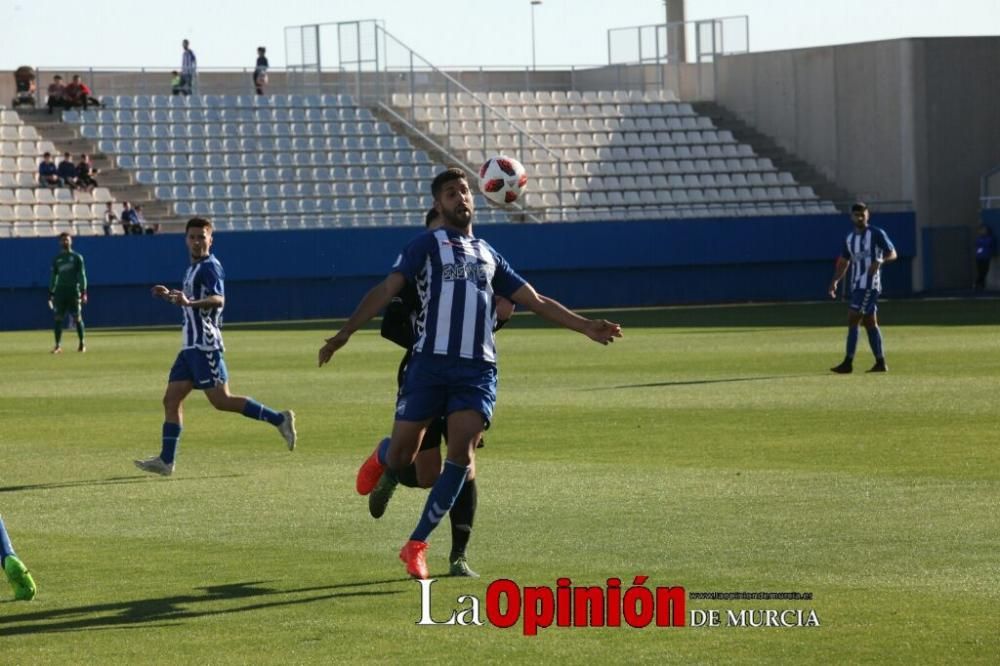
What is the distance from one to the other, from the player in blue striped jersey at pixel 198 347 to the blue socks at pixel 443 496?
5.36 metres

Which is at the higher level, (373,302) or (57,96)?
(57,96)

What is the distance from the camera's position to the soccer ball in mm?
11688

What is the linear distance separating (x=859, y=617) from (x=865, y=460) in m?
6.17

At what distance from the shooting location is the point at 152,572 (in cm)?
986

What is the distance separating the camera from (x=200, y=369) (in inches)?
585

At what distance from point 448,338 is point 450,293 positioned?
0.74 feet

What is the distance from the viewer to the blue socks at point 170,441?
14.6 meters

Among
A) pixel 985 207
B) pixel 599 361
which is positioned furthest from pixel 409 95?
pixel 599 361

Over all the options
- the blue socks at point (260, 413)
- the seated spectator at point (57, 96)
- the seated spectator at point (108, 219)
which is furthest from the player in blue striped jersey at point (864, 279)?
the seated spectator at point (57, 96)

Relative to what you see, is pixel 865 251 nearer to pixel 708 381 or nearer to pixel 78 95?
pixel 708 381

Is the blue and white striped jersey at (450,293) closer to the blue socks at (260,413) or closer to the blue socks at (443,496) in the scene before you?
the blue socks at (443,496)

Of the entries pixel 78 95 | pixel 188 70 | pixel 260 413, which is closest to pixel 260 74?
pixel 188 70

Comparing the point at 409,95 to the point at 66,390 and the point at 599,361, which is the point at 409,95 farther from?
the point at 66,390

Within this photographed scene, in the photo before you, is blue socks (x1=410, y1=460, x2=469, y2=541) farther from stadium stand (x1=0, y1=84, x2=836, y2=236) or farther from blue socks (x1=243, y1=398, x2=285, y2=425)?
stadium stand (x1=0, y1=84, x2=836, y2=236)
